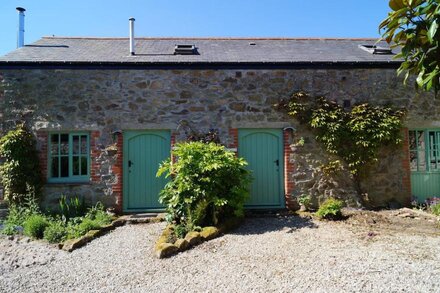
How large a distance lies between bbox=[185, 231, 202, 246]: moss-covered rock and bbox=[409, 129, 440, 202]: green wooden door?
6216 millimetres

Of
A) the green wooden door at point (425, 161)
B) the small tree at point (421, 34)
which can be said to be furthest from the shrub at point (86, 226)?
the green wooden door at point (425, 161)

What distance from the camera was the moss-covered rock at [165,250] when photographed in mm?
4852

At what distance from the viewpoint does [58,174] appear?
779 centimetres

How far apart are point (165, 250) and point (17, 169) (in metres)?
4.69

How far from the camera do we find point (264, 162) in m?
8.00

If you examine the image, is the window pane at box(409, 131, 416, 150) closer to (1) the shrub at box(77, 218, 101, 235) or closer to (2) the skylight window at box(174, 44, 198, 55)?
(2) the skylight window at box(174, 44, 198, 55)

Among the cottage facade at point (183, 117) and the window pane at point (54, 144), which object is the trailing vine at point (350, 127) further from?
the window pane at point (54, 144)

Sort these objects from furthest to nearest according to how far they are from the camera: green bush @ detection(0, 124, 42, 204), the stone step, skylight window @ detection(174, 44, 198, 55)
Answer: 1. skylight window @ detection(174, 44, 198, 55)
2. the stone step
3. green bush @ detection(0, 124, 42, 204)

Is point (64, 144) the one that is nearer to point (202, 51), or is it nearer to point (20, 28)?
point (20, 28)

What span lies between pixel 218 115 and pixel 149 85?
190 cm

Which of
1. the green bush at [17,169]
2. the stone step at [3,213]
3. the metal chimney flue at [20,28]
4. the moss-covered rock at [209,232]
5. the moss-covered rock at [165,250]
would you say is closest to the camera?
the moss-covered rock at [165,250]

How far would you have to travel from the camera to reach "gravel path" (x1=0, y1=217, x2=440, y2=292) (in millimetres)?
3844

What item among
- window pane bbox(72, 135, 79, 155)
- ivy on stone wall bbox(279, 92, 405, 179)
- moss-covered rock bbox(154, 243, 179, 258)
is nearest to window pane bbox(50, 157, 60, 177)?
window pane bbox(72, 135, 79, 155)

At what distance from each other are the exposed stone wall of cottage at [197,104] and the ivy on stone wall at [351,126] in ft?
0.78
